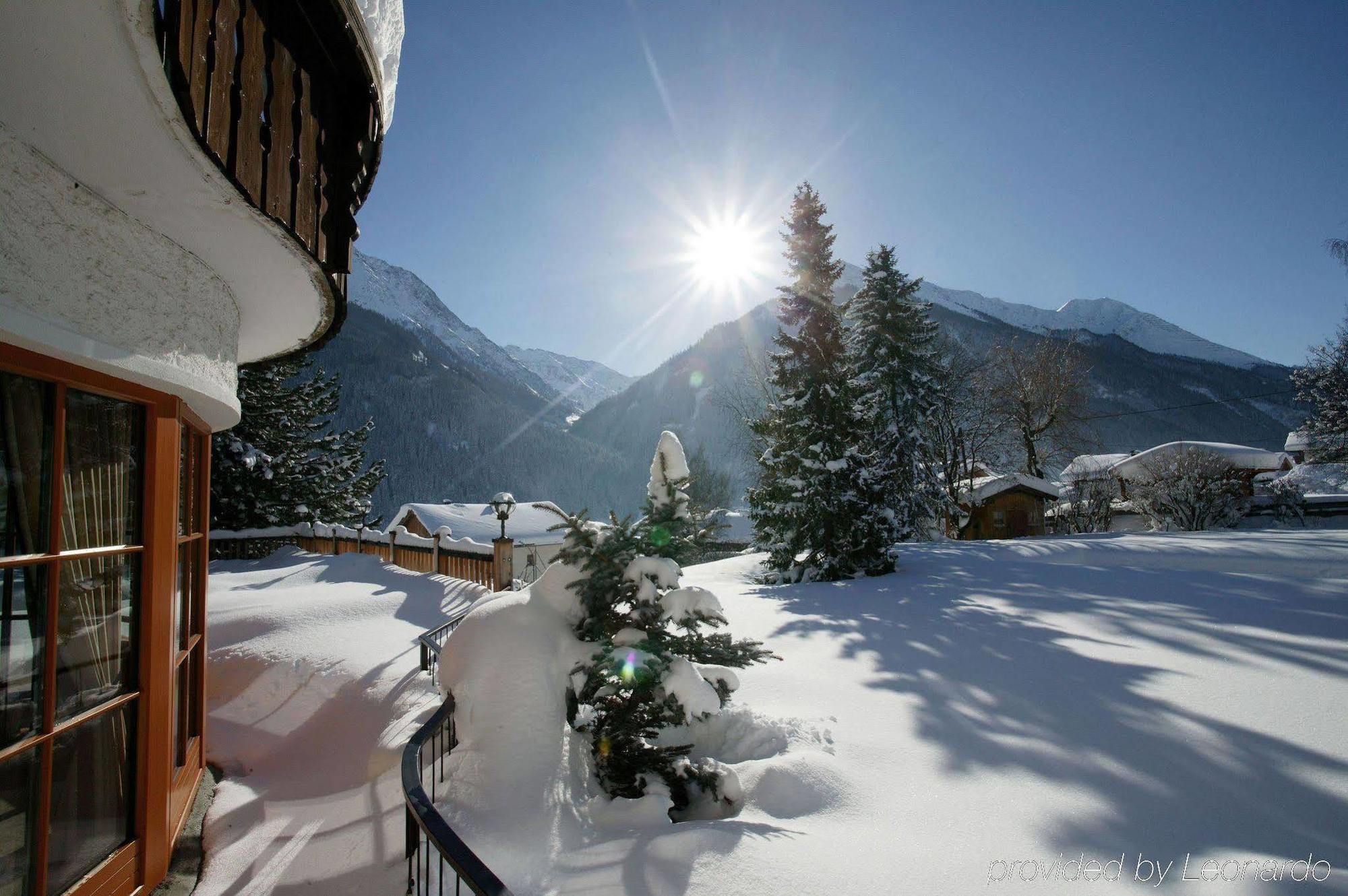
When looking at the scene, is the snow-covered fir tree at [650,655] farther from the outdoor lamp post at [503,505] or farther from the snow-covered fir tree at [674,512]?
the outdoor lamp post at [503,505]

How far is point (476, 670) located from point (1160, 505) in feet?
82.0

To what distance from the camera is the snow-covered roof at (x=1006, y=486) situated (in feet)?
84.1

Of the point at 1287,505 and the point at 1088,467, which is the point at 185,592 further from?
the point at 1088,467

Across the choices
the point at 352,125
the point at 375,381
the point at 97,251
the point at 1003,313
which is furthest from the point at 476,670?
the point at 1003,313

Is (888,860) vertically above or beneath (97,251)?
beneath

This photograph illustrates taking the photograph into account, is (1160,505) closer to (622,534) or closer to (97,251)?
(622,534)

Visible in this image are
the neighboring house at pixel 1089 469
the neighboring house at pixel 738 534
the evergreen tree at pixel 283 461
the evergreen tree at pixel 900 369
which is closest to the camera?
the evergreen tree at pixel 283 461

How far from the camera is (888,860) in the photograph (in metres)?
2.68

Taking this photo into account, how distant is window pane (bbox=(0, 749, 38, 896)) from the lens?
1.90m

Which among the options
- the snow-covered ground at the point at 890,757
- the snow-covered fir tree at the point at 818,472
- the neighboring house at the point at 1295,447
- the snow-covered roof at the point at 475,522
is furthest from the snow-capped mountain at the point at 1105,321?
the snow-covered ground at the point at 890,757

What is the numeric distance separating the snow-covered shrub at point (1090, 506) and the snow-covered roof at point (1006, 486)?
0.98 metres

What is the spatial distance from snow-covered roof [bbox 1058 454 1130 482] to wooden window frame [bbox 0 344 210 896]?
97.1 ft

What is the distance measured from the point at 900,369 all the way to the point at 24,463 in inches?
800

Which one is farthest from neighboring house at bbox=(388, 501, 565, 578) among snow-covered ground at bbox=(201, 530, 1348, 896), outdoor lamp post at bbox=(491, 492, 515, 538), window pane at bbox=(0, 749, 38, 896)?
window pane at bbox=(0, 749, 38, 896)
